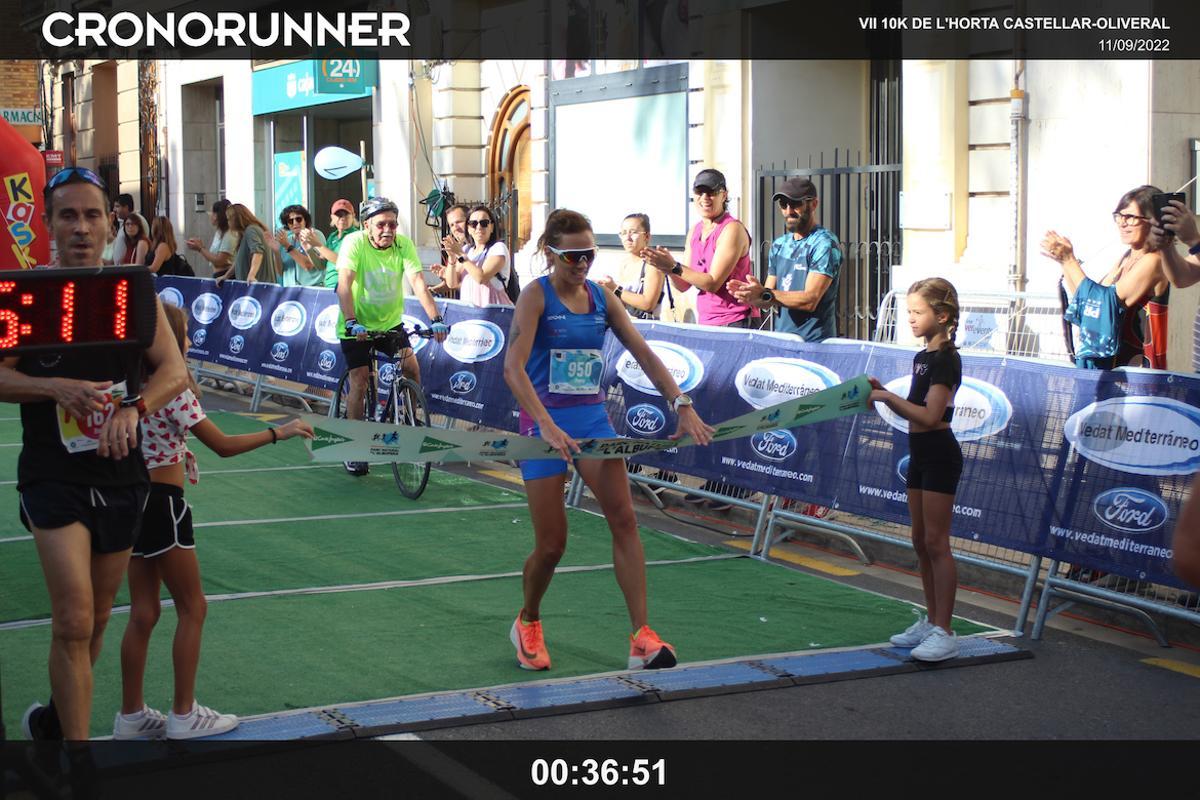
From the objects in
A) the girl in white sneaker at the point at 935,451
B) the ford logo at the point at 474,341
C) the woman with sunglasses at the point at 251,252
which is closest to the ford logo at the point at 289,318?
the woman with sunglasses at the point at 251,252

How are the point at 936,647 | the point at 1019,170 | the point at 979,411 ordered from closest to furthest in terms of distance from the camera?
the point at 936,647
the point at 979,411
the point at 1019,170

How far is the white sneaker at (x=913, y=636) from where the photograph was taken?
7.18 meters

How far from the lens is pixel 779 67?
52.9 feet

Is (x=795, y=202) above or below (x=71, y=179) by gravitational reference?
above

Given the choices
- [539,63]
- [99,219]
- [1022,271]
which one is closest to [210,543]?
[99,219]

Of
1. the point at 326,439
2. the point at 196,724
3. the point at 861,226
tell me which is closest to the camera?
the point at 196,724

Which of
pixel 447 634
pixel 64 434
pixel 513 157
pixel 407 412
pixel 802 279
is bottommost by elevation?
pixel 447 634

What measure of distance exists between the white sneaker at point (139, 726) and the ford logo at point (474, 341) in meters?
6.63

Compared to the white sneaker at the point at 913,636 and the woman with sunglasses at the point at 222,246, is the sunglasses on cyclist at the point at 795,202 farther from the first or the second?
the woman with sunglasses at the point at 222,246

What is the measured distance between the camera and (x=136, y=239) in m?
20.2

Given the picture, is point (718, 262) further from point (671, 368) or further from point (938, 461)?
point (938, 461)

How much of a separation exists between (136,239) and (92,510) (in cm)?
1594

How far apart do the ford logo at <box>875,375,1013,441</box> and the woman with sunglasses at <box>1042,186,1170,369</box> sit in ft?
2.69

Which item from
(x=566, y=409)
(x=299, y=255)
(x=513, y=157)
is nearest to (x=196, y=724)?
(x=566, y=409)
